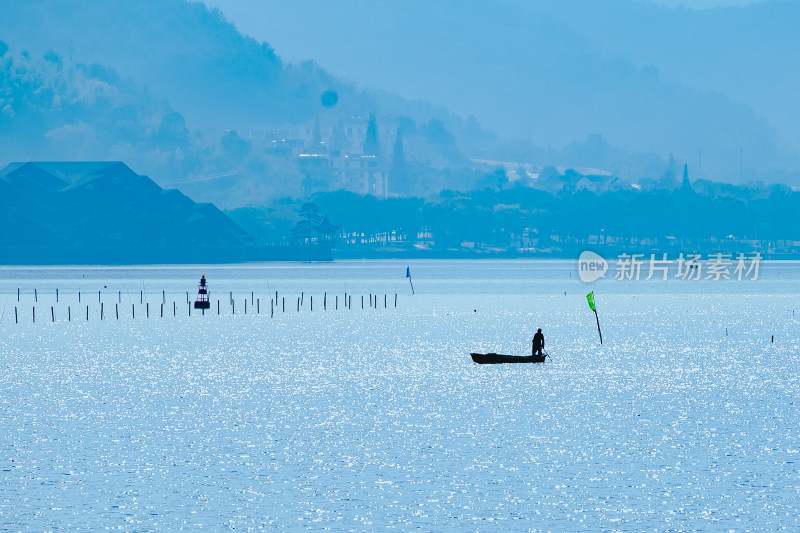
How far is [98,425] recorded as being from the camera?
4919cm

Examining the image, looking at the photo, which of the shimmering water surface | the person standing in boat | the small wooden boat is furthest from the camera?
the person standing in boat

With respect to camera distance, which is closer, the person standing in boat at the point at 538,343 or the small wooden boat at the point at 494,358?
the small wooden boat at the point at 494,358

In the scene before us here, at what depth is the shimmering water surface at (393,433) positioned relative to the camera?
34.2 meters

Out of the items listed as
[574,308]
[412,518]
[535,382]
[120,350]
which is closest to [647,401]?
[535,382]

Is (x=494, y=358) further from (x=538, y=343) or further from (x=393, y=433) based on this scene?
(x=393, y=433)

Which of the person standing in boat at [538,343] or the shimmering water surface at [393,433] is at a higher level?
the person standing in boat at [538,343]

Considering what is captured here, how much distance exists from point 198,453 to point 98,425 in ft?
26.0

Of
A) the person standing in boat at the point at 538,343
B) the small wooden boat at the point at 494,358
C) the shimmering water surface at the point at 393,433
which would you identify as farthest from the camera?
the person standing in boat at the point at 538,343

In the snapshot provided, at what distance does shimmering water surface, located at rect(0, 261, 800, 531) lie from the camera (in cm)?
3422

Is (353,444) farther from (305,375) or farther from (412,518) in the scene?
(305,375)

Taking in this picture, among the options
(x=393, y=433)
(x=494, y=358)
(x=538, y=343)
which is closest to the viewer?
(x=393, y=433)

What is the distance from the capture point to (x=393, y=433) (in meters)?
47.2

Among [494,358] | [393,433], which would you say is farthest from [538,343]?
[393,433]

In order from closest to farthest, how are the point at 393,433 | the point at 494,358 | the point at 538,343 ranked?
the point at 393,433, the point at 494,358, the point at 538,343
